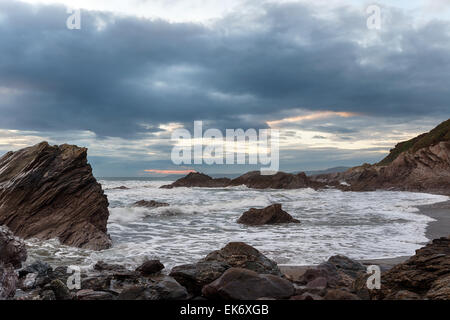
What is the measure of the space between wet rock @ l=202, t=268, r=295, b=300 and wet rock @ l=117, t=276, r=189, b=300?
373 mm

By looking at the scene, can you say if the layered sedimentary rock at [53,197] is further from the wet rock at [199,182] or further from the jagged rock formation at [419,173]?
the wet rock at [199,182]

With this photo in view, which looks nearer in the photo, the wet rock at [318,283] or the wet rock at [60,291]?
the wet rock at [60,291]

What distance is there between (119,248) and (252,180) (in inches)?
1770

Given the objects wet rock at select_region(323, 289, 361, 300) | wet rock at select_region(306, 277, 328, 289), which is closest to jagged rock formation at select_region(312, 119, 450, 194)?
wet rock at select_region(306, 277, 328, 289)

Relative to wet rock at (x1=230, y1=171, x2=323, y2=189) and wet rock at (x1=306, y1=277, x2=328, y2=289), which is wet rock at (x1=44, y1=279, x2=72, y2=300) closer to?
wet rock at (x1=306, y1=277, x2=328, y2=289)

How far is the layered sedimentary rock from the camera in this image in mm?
→ 10008

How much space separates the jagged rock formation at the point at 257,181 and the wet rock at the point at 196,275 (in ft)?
149

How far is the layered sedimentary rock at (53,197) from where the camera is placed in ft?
32.8

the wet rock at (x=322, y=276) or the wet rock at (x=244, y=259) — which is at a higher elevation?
the wet rock at (x=244, y=259)

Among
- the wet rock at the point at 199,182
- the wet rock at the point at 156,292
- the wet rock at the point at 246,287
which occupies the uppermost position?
the wet rock at the point at 246,287

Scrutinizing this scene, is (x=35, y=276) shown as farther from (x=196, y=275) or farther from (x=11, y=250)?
(x=196, y=275)

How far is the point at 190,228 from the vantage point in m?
14.2

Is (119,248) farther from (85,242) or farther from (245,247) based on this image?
(245,247)

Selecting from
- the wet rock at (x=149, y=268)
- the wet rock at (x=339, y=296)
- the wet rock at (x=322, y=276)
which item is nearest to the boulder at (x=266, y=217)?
the wet rock at (x=149, y=268)
